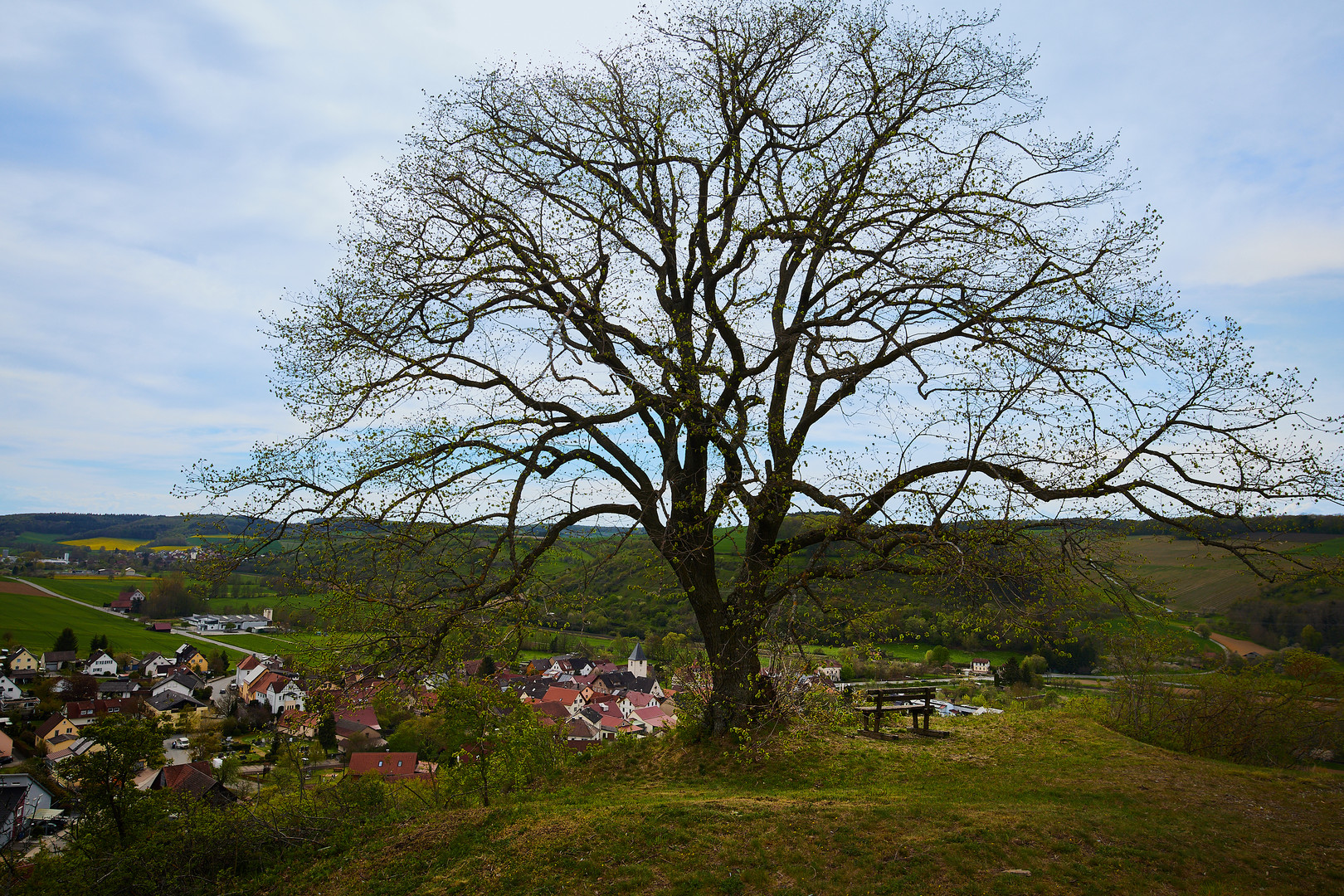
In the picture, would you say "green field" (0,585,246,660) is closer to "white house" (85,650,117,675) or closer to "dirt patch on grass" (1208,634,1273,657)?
"white house" (85,650,117,675)

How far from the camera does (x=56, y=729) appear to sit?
28.5 metres

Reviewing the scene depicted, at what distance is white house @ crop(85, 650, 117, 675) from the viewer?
38478mm

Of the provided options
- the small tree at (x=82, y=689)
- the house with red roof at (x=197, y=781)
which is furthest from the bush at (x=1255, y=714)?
the small tree at (x=82, y=689)

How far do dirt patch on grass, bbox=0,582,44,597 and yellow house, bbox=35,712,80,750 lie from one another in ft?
88.6

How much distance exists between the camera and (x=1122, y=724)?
14.3 meters

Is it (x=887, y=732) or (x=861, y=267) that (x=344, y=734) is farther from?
(x=861, y=267)

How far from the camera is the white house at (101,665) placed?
126 ft

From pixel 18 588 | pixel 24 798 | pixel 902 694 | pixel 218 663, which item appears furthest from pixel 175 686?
pixel 902 694

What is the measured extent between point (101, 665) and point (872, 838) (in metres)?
48.4

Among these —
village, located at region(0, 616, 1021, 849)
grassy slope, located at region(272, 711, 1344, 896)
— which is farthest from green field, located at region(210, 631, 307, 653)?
grassy slope, located at region(272, 711, 1344, 896)

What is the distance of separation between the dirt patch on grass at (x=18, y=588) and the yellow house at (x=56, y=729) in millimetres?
26999

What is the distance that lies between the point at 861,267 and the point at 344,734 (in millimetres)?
37815

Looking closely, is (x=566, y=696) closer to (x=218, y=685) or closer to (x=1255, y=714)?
(x=218, y=685)

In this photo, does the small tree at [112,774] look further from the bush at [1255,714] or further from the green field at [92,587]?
the green field at [92,587]
